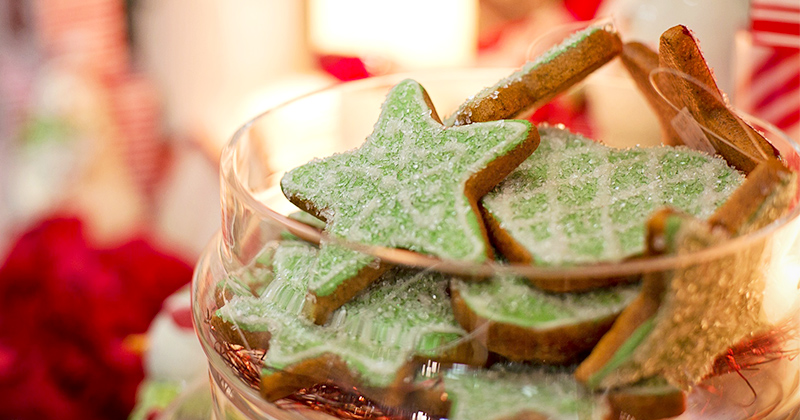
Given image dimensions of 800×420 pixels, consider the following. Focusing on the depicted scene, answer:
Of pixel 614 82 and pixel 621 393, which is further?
pixel 614 82

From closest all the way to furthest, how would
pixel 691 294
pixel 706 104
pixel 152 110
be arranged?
pixel 691 294 → pixel 706 104 → pixel 152 110

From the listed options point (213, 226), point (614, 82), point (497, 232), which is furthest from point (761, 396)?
point (213, 226)

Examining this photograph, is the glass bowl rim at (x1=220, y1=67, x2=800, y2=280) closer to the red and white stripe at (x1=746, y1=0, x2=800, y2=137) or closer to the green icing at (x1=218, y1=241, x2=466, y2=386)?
the green icing at (x1=218, y1=241, x2=466, y2=386)

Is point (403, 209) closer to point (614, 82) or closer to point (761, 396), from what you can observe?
point (761, 396)

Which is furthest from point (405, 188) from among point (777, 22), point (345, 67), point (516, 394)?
point (345, 67)

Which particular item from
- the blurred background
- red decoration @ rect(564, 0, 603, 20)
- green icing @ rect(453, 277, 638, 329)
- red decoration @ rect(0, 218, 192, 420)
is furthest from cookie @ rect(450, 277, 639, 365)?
red decoration @ rect(564, 0, 603, 20)

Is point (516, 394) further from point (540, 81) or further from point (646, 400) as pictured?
point (540, 81)

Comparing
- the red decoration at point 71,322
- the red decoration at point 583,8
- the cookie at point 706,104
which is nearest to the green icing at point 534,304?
the cookie at point 706,104

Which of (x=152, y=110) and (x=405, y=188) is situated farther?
(x=152, y=110)
